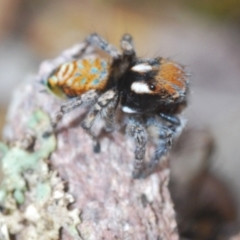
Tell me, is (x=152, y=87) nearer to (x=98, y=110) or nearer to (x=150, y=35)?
(x=98, y=110)

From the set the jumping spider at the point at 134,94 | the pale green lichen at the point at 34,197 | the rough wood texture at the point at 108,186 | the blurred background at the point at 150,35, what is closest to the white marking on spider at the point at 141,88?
the jumping spider at the point at 134,94

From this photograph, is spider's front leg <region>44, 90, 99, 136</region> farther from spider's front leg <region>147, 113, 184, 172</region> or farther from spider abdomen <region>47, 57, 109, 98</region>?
spider's front leg <region>147, 113, 184, 172</region>

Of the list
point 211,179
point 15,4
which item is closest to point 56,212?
point 211,179

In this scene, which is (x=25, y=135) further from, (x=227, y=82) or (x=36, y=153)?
(x=227, y=82)

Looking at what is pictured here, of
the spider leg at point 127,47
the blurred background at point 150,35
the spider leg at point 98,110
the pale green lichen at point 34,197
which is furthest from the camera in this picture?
the blurred background at point 150,35

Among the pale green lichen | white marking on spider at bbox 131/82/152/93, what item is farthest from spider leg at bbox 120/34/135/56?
the pale green lichen

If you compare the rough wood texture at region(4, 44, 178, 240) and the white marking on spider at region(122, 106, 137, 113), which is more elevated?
the white marking on spider at region(122, 106, 137, 113)

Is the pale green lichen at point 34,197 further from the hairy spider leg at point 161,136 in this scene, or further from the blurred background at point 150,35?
the blurred background at point 150,35
